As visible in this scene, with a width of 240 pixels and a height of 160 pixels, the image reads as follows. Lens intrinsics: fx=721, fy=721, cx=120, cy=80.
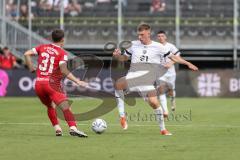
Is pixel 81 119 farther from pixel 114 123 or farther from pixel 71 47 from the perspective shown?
pixel 71 47

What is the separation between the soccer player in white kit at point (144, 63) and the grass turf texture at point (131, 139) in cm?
60

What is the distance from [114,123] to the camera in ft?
59.6

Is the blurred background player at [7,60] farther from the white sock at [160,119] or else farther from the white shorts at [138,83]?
the white sock at [160,119]

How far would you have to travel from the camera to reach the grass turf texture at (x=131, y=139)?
11.3m

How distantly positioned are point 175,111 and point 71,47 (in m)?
13.9

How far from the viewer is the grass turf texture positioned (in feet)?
37.1

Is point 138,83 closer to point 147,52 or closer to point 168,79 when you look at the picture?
point 147,52

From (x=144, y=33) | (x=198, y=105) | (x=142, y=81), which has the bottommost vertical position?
(x=198, y=105)

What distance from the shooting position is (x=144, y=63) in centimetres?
1575

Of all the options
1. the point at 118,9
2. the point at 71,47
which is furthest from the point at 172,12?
the point at 71,47

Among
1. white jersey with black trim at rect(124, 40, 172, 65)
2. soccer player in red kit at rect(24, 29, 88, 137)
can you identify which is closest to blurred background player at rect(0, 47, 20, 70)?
white jersey with black trim at rect(124, 40, 172, 65)

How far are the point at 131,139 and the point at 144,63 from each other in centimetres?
247

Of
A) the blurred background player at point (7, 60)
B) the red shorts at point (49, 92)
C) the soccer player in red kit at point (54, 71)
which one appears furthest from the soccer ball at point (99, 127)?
the blurred background player at point (7, 60)

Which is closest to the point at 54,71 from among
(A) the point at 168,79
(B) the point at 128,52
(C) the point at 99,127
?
(C) the point at 99,127
